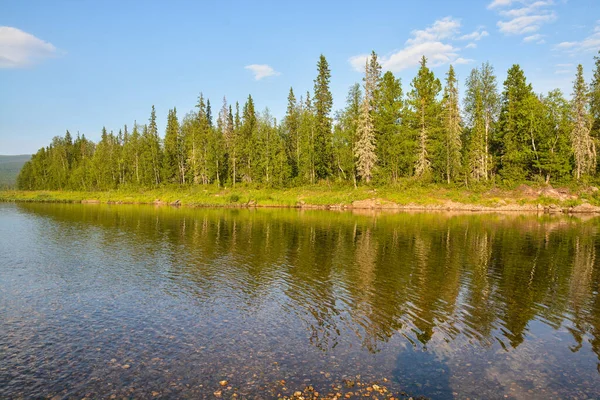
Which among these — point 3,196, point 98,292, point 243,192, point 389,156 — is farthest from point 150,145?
point 98,292

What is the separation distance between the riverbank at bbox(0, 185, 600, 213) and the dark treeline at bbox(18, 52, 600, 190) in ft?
12.0

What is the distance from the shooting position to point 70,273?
908 inches

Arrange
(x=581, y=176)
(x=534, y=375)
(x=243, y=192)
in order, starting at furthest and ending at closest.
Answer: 1. (x=243, y=192)
2. (x=581, y=176)
3. (x=534, y=375)

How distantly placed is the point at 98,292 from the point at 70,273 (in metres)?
5.49

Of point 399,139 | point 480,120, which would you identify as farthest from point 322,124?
point 480,120

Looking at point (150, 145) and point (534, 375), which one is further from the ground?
point (150, 145)

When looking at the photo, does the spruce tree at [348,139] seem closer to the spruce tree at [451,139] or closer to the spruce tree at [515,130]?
the spruce tree at [451,139]

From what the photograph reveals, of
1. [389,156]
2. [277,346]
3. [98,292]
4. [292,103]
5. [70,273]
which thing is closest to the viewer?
[277,346]

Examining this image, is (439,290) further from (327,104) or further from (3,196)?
(3,196)

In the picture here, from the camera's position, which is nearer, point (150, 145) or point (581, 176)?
point (581, 176)

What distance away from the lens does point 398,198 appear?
7669 cm

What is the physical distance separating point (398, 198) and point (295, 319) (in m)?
64.6

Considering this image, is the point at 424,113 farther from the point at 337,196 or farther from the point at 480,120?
the point at 337,196

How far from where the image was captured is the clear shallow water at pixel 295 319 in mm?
10812
